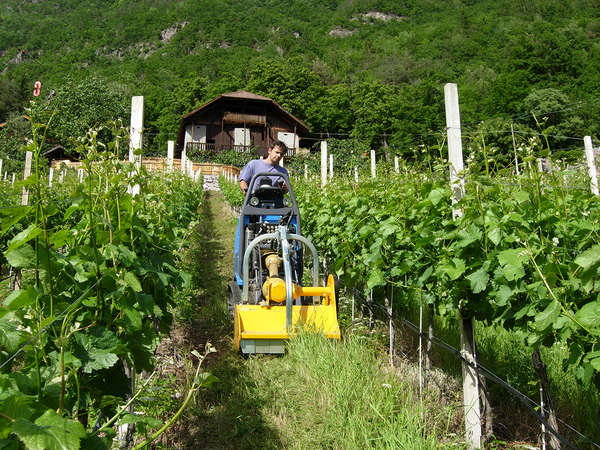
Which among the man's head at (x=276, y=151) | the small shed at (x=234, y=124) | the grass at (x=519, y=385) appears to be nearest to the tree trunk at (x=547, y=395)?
the grass at (x=519, y=385)

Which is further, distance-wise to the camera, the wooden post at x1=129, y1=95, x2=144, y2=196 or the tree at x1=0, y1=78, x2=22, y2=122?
the tree at x1=0, y1=78, x2=22, y2=122

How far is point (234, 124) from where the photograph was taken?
1523 inches

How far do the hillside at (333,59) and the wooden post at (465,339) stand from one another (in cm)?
1080

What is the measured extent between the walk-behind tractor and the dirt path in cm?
28

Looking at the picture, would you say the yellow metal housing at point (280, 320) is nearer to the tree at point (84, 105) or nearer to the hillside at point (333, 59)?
the hillside at point (333, 59)

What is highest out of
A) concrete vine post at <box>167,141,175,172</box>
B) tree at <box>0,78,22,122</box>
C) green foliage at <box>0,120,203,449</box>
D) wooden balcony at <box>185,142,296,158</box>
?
tree at <box>0,78,22,122</box>

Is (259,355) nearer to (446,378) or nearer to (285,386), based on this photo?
(285,386)

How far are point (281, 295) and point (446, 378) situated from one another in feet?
4.38

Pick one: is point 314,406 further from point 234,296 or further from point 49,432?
point 49,432

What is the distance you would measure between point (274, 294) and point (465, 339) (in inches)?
57.5

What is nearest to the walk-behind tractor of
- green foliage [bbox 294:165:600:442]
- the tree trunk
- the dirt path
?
the dirt path

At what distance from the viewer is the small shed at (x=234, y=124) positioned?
124ft

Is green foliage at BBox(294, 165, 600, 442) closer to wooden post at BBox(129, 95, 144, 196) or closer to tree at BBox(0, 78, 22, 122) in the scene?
wooden post at BBox(129, 95, 144, 196)

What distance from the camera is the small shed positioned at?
37656 mm
